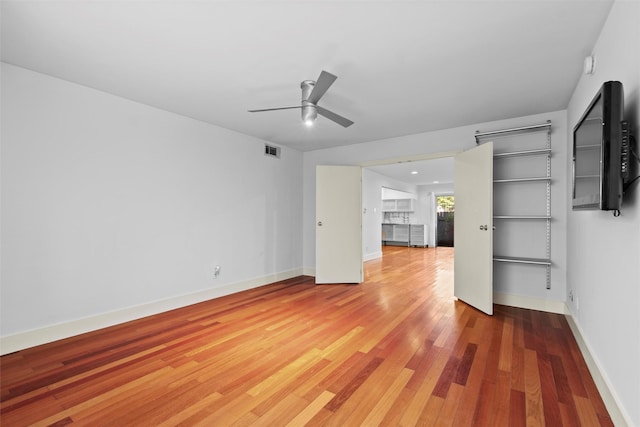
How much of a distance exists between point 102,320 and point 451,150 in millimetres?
4721

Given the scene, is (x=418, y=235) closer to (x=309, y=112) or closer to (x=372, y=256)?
(x=372, y=256)

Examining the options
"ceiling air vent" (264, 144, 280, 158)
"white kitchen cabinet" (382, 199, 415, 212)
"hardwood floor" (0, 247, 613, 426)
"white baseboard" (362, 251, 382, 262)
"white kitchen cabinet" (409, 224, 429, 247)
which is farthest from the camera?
"white kitchen cabinet" (382, 199, 415, 212)

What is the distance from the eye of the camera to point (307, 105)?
271cm

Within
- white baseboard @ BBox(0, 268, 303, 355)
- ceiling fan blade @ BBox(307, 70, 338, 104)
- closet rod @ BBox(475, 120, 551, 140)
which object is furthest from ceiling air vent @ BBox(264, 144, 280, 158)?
closet rod @ BBox(475, 120, 551, 140)

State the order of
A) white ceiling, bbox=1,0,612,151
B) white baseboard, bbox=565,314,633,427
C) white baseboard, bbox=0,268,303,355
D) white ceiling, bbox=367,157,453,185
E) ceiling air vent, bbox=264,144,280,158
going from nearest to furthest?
1. white baseboard, bbox=565,314,633,427
2. white ceiling, bbox=1,0,612,151
3. white baseboard, bbox=0,268,303,355
4. ceiling air vent, bbox=264,144,280,158
5. white ceiling, bbox=367,157,453,185

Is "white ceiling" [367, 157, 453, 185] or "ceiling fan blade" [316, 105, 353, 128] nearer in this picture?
"ceiling fan blade" [316, 105, 353, 128]

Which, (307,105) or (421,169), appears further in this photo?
(421,169)

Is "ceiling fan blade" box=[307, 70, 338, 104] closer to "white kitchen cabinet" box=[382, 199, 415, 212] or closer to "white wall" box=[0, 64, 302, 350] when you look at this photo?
"white wall" box=[0, 64, 302, 350]

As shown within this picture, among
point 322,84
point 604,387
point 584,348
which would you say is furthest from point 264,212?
point 604,387

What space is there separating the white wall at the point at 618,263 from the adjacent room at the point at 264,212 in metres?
0.02

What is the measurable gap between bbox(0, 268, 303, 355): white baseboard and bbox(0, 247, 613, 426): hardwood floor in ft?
0.33

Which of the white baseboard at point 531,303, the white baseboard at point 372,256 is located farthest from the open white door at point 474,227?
the white baseboard at point 372,256

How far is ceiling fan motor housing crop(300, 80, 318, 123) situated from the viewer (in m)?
2.72

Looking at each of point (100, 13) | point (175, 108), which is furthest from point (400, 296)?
point (100, 13)
